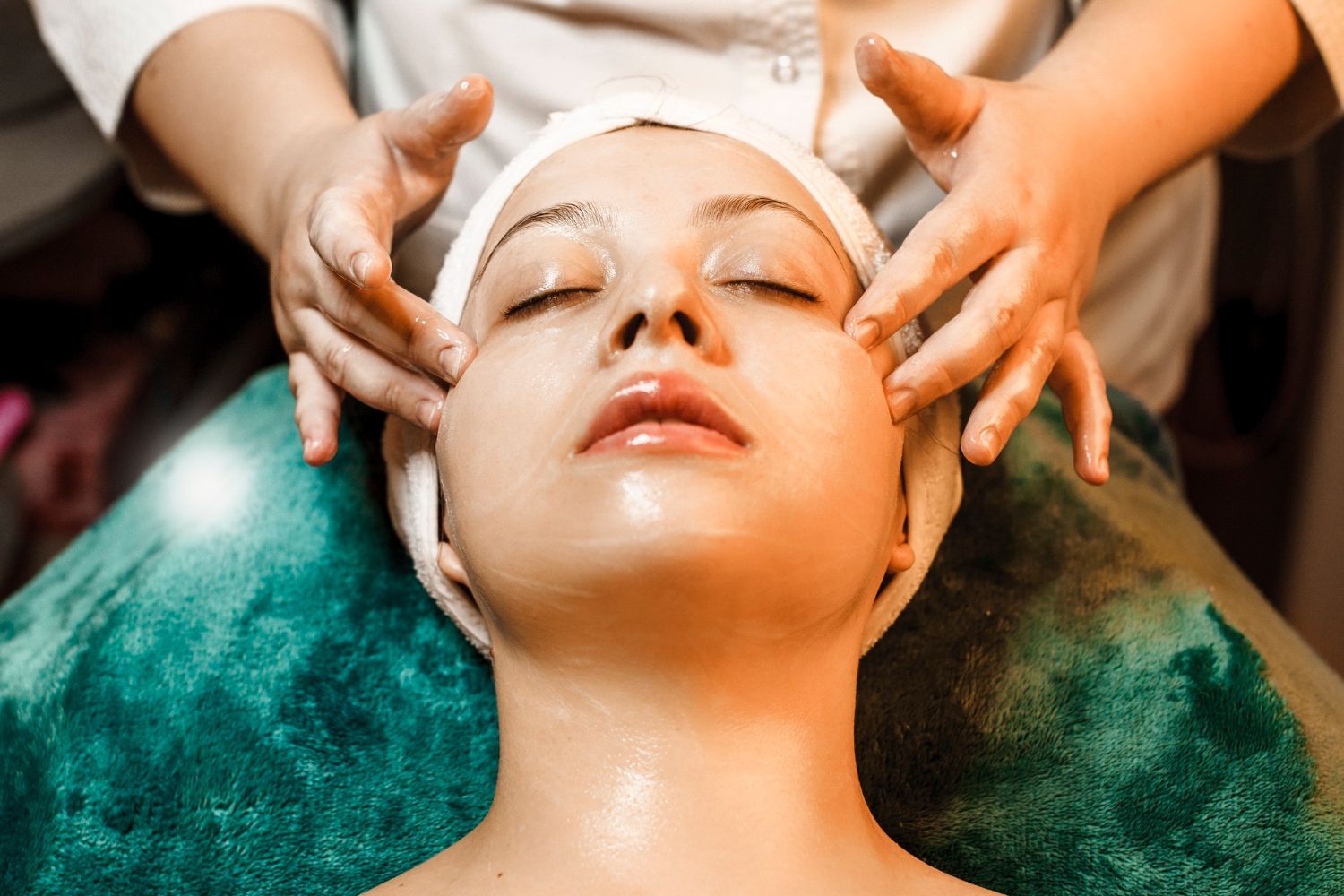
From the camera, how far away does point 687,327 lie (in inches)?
35.4

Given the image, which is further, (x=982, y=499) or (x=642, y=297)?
(x=982, y=499)

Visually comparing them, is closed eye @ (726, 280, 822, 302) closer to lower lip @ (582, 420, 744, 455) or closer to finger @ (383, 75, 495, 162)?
lower lip @ (582, 420, 744, 455)

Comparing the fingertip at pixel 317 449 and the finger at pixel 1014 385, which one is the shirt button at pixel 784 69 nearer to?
the finger at pixel 1014 385

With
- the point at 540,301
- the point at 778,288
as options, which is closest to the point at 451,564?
the point at 540,301

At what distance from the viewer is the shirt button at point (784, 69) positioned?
4.36 ft

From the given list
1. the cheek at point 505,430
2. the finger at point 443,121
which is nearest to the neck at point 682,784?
the cheek at point 505,430

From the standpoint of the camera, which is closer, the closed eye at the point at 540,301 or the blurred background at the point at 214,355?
the closed eye at the point at 540,301

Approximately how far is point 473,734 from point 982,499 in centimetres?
62

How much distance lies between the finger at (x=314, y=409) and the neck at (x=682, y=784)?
295mm

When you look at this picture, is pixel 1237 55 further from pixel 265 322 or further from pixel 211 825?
pixel 265 322

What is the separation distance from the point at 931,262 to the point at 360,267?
465 millimetres

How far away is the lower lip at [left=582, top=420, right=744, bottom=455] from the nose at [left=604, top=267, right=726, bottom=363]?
0.06 m

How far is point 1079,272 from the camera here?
1.14 metres

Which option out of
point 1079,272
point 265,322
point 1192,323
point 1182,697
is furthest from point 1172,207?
point 265,322
